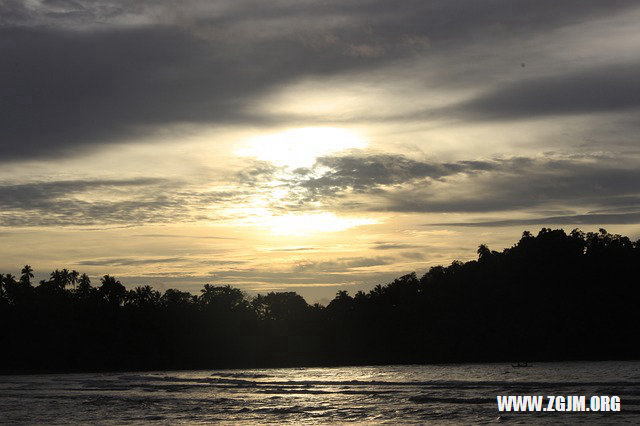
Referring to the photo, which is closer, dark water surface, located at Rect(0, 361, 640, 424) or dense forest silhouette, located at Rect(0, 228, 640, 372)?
dark water surface, located at Rect(0, 361, 640, 424)

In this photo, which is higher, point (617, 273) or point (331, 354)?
point (617, 273)

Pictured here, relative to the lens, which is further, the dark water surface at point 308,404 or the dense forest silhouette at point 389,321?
the dense forest silhouette at point 389,321

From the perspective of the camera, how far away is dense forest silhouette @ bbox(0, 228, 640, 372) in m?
167

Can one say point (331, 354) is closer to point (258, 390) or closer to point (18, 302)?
point (18, 302)

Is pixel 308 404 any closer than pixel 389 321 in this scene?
Yes

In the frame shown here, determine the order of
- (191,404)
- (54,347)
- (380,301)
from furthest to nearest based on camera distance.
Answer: (380,301) < (54,347) < (191,404)

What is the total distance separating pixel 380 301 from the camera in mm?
191875

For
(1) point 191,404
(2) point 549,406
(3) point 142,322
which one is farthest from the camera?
(3) point 142,322

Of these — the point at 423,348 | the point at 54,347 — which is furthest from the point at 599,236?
the point at 54,347

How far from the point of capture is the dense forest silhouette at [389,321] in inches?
6570

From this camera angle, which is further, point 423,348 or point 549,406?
point 423,348

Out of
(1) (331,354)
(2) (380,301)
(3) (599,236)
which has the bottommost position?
(1) (331,354)

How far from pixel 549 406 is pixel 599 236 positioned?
137m

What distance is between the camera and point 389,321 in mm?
186625
